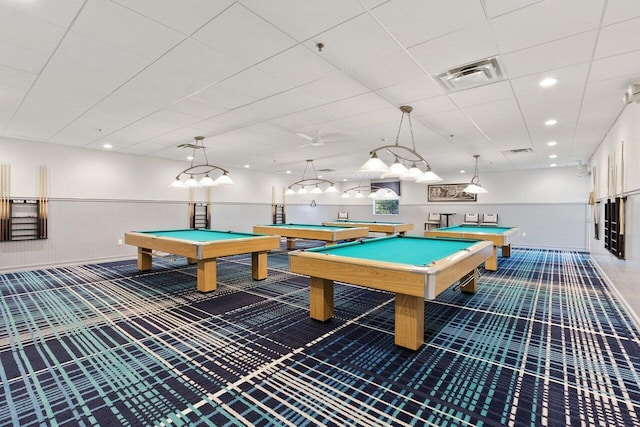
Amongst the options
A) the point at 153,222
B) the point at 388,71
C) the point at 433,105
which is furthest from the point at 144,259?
the point at 433,105

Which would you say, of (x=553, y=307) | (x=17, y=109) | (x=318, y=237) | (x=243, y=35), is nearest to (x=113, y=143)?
(x=17, y=109)

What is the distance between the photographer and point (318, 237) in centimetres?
670

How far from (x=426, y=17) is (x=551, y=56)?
137 centimetres

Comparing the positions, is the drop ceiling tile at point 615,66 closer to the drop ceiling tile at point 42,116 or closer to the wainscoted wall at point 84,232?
the drop ceiling tile at point 42,116

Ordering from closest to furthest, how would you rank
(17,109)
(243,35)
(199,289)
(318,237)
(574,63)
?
(243,35)
(574,63)
(17,109)
(199,289)
(318,237)

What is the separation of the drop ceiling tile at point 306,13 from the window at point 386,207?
1087 cm

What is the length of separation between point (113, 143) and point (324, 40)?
5.66m

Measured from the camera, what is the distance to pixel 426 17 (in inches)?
82.8

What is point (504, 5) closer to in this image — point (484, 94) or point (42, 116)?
point (484, 94)

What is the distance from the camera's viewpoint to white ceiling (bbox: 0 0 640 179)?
6.78ft

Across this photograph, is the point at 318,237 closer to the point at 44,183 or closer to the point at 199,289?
the point at 199,289

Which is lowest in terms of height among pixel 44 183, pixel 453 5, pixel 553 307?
pixel 553 307

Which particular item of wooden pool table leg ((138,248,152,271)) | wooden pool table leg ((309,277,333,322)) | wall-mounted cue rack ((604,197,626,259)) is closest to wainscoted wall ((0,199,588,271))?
wooden pool table leg ((138,248,152,271))

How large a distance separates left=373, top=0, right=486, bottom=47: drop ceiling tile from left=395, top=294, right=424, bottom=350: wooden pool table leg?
6.89 feet
